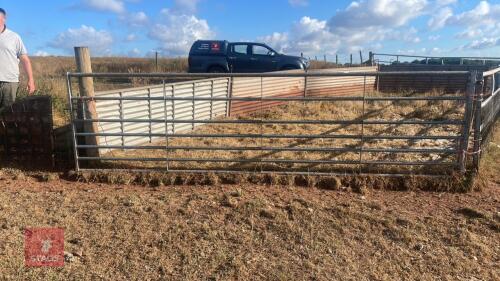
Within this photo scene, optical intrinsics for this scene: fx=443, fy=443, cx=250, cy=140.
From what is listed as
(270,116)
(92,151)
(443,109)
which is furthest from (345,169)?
(443,109)

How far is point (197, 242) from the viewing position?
408 cm

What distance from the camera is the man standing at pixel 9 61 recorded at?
581 cm

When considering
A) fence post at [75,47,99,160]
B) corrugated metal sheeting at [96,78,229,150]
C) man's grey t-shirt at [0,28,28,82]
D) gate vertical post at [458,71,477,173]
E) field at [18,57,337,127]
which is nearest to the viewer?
gate vertical post at [458,71,477,173]

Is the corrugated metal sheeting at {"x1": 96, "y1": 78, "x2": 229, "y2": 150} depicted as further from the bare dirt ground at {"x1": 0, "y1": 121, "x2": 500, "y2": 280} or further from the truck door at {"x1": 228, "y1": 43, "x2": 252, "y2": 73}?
the truck door at {"x1": 228, "y1": 43, "x2": 252, "y2": 73}

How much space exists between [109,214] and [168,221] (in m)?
0.70

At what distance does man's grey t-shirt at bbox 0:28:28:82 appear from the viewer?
5.81m

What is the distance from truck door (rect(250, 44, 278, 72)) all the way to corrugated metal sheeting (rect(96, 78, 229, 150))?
707 cm

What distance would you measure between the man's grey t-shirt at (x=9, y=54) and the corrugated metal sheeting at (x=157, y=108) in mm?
1146


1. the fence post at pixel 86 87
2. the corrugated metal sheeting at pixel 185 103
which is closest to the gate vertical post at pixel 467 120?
the corrugated metal sheeting at pixel 185 103

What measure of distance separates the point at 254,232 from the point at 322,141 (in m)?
3.77

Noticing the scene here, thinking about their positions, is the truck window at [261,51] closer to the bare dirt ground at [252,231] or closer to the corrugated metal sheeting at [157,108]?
the corrugated metal sheeting at [157,108]

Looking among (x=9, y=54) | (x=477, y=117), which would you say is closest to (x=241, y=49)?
(x=9, y=54)

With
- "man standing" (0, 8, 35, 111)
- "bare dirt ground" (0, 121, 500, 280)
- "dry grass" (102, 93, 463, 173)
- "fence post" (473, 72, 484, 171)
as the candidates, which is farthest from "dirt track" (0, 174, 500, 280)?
"man standing" (0, 8, 35, 111)

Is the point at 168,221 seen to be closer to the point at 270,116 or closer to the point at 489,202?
the point at 489,202
